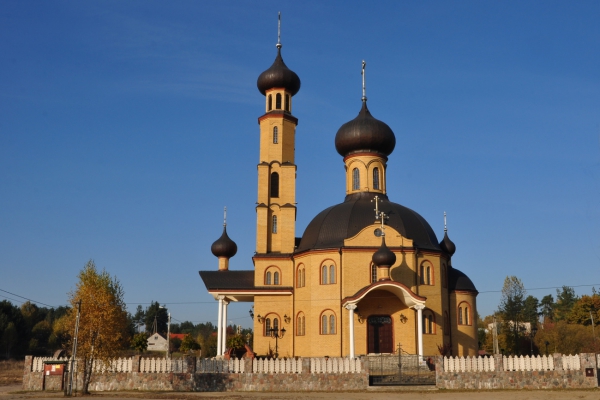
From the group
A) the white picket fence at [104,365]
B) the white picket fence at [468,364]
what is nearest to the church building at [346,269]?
the white picket fence at [468,364]

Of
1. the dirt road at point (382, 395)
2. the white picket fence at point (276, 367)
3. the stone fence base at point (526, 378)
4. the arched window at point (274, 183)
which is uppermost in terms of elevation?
the arched window at point (274, 183)

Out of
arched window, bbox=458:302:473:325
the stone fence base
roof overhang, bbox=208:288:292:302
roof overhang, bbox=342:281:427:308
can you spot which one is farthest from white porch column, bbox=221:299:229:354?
the stone fence base

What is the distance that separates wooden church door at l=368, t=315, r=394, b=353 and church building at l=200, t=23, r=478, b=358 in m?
0.06

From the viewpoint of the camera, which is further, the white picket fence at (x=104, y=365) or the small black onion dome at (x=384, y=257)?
the small black onion dome at (x=384, y=257)

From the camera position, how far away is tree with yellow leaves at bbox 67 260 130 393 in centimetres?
2655

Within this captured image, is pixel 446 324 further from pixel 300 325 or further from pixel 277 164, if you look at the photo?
pixel 277 164

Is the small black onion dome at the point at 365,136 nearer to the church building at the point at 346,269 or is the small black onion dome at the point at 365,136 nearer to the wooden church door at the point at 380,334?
the church building at the point at 346,269

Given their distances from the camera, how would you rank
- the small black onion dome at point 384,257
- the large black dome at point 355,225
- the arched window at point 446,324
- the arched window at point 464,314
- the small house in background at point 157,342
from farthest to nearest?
1. the small house in background at point 157,342
2. the arched window at point 464,314
3. the arched window at point 446,324
4. the large black dome at point 355,225
5. the small black onion dome at point 384,257

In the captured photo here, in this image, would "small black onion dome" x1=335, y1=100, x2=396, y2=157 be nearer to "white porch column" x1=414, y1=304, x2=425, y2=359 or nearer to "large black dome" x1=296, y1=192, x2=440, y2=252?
"large black dome" x1=296, y1=192, x2=440, y2=252

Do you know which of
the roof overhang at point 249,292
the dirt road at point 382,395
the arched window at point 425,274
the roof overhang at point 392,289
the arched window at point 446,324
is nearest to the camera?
the dirt road at point 382,395

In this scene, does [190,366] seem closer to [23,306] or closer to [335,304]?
[335,304]

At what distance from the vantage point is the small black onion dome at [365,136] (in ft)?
141

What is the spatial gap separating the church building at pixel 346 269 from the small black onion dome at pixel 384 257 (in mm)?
55

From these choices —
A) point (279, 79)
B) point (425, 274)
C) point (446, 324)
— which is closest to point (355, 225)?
point (425, 274)
